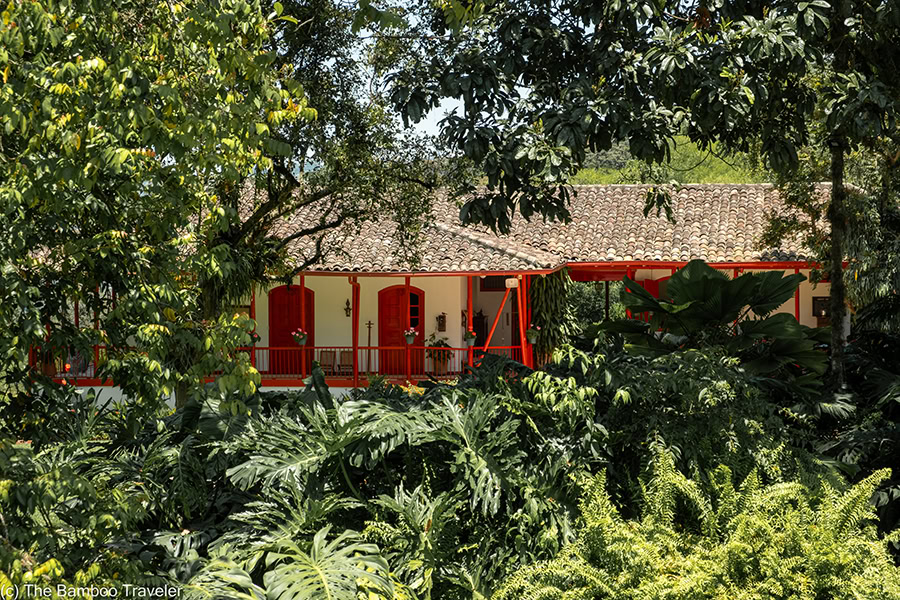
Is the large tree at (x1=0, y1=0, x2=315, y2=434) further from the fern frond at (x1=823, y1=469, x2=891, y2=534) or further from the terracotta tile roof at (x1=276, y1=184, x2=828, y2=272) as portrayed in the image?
the terracotta tile roof at (x1=276, y1=184, x2=828, y2=272)

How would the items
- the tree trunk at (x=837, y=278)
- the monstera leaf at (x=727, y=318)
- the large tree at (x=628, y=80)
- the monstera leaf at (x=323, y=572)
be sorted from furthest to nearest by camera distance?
the tree trunk at (x=837, y=278), the monstera leaf at (x=727, y=318), the large tree at (x=628, y=80), the monstera leaf at (x=323, y=572)

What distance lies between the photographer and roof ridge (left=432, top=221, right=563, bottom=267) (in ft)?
53.9

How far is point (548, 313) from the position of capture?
63.1 feet

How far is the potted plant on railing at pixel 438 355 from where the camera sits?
1755 centimetres

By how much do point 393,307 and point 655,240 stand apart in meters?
5.91

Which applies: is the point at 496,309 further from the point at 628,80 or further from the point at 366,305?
the point at 628,80

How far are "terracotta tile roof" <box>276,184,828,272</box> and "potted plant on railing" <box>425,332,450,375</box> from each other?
2117 mm

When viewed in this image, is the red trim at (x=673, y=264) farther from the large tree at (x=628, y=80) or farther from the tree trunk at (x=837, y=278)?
the large tree at (x=628, y=80)

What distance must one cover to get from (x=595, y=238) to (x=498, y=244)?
114 inches

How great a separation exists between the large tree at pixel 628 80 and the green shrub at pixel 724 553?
237 cm

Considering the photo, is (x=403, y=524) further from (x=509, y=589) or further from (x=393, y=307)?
(x=393, y=307)

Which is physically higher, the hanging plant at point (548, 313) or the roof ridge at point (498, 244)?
the roof ridge at point (498, 244)

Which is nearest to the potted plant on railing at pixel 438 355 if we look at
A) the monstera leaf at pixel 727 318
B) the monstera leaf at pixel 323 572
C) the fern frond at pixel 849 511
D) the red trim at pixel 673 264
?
the red trim at pixel 673 264

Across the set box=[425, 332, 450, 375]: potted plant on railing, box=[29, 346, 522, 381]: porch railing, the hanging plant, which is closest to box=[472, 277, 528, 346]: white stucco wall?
the hanging plant
